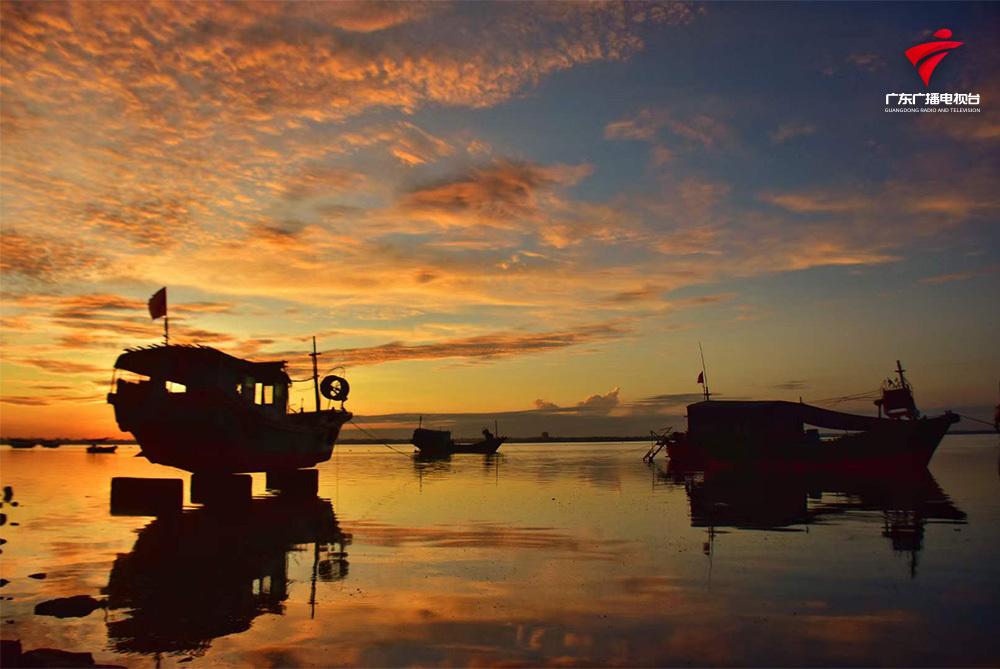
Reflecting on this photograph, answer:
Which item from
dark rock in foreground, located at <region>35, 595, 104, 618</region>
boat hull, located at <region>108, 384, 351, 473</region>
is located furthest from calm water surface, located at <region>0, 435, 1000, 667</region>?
boat hull, located at <region>108, 384, 351, 473</region>

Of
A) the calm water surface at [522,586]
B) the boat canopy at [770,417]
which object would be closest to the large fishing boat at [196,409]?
the calm water surface at [522,586]

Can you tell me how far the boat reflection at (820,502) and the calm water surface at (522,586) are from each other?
9.9 inches

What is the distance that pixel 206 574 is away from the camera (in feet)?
53.1

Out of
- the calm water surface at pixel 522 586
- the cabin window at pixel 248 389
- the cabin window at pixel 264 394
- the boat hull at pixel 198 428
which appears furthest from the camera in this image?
the cabin window at pixel 264 394

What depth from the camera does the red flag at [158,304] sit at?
32.5m

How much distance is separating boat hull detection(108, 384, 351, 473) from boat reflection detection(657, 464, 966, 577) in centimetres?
2189

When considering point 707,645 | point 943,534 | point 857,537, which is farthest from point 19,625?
point 943,534

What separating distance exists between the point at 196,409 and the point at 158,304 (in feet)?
18.4

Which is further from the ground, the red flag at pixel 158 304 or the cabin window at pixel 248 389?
the red flag at pixel 158 304

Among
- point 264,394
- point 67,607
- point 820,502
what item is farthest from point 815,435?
point 67,607

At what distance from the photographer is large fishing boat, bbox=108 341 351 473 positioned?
31516 millimetres

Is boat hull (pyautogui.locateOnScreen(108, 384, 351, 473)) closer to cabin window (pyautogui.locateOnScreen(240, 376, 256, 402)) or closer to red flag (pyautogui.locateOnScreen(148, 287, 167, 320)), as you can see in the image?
cabin window (pyautogui.locateOnScreen(240, 376, 256, 402))

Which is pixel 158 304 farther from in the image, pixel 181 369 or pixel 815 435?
pixel 815 435

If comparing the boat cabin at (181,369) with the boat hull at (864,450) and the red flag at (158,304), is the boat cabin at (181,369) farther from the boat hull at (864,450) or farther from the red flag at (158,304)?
the boat hull at (864,450)
